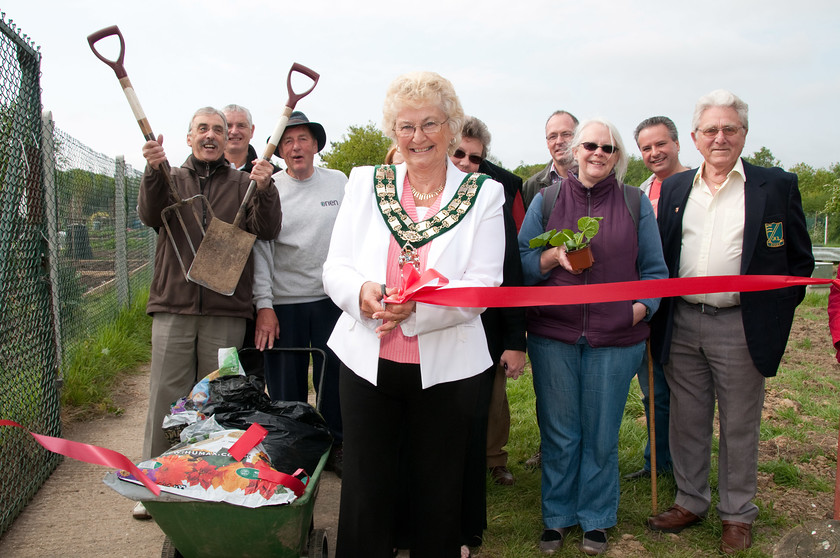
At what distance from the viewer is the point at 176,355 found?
3.68 m

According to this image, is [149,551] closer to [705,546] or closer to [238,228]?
[238,228]

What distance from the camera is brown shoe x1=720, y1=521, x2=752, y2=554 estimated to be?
3.42 m

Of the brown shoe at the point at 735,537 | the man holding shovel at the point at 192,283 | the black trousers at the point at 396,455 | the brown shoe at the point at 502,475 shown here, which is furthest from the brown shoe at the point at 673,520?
the man holding shovel at the point at 192,283

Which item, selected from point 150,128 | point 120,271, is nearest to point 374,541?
point 150,128

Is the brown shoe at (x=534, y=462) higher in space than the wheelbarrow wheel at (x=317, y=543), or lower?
lower

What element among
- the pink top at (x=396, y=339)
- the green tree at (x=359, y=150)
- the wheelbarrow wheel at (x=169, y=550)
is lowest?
the wheelbarrow wheel at (x=169, y=550)

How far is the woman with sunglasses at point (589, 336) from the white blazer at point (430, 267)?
69 cm

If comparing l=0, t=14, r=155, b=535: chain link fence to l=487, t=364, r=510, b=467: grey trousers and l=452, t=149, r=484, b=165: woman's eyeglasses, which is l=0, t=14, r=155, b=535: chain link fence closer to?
l=452, t=149, r=484, b=165: woman's eyeglasses

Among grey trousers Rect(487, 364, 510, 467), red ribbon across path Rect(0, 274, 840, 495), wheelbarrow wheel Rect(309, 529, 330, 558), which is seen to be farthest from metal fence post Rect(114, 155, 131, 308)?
wheelbarrow wheel Rect(309, 529, 330, 558)

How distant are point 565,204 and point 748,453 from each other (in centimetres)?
167

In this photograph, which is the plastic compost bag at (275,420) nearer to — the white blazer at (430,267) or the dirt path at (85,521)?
the white blazer at (430,267)

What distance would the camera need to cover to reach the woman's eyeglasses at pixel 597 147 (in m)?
3.25

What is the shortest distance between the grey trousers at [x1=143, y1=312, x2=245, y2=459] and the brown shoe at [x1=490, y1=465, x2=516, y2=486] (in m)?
1.93

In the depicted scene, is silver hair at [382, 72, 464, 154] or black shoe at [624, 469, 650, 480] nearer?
silver hair at [382, 72, 464, 154]
